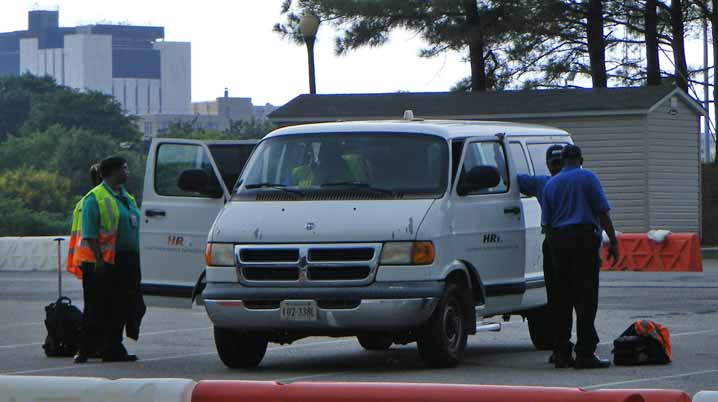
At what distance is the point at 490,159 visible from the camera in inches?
535

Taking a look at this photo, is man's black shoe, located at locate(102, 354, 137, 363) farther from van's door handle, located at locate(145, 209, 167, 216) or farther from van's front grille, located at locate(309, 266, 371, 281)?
van's front grille, located at locate(309, 266, 371, 281)

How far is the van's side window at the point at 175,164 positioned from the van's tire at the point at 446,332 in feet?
8.32

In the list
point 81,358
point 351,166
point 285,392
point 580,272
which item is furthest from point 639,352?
point 285,392

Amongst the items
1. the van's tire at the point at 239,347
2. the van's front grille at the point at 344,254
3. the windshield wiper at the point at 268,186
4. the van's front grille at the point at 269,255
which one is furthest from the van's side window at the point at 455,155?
the van's tire at the point at 239,347

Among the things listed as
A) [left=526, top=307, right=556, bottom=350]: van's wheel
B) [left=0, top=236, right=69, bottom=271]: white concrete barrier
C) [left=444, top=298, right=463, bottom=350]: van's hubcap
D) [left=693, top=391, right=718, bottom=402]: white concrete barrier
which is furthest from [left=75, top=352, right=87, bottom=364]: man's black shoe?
[left=0, top=236, right=69, bottom=271]: white concrete barrier

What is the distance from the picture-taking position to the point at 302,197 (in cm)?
1266

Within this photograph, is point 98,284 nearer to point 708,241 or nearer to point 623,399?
point 623,399

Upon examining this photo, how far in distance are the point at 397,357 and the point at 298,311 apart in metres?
2.05

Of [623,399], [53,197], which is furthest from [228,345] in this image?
[53,197]

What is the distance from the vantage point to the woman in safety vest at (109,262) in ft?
45.0

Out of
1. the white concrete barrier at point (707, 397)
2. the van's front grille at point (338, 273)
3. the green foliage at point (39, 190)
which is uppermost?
the green foliage at point (39, 190)

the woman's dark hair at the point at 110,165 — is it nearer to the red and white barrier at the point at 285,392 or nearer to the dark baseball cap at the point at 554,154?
the dark baseball cap at the point at 554,154

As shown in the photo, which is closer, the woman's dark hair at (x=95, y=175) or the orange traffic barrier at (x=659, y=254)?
the woman's dark hair at (x=95, y=175)

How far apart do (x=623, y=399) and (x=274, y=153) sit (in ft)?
24.9
